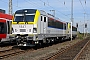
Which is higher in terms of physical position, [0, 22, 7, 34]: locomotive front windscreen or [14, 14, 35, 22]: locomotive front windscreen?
[14, 14, 35, 22]: locomotive front windscreen

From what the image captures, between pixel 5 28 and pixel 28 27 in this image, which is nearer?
pixel 28 27

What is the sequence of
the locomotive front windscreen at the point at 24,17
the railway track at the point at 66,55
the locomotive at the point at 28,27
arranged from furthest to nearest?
the locomotive front windscreen at the point at 24,17 → the locomotive at the point at 28,27 → the railway track at the point at 66,55

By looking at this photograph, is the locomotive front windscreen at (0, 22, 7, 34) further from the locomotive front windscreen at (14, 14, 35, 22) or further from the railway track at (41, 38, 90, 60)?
the railway track at (41, 38, 90, 60)

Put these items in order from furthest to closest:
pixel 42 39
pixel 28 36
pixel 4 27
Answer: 1. pixel 4 27
2. pixel 42 39
3. pixel 28 36

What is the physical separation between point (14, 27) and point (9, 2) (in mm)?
10051

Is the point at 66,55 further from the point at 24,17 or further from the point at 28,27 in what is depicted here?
the point at 24,17

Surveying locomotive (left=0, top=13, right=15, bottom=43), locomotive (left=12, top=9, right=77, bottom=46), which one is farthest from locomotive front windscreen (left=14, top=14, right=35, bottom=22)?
locomotive (left=0, top=13, right=15, bottom=43)

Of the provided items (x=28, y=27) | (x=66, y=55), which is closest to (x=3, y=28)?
(x=28, y=27)

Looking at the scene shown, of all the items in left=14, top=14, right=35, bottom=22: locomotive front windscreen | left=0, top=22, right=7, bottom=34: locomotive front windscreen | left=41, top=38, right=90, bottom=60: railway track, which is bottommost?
left=41, top=38, right=90, bottom=60: railway track

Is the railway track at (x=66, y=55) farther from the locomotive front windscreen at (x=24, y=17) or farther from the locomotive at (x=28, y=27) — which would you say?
the locomotive front windscreen at (x=24, y=17)

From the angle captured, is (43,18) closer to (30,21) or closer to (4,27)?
(30,21)

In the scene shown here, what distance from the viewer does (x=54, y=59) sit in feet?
46.0

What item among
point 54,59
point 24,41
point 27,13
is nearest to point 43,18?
point 27,13

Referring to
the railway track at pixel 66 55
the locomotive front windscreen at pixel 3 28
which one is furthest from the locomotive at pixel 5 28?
the railway track at pixel 66 55
